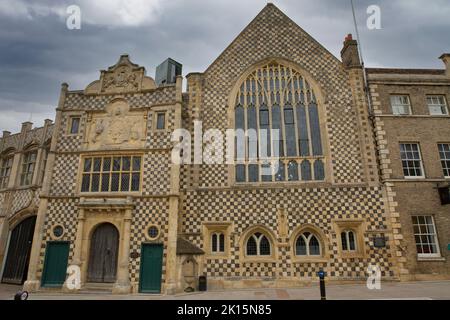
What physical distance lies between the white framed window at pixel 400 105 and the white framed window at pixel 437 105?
4.12 feet

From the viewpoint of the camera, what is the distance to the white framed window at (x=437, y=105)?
1636cm

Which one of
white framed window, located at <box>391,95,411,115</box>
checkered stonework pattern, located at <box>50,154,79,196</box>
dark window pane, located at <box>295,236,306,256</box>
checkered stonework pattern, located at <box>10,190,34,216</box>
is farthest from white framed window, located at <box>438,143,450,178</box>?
checkered stonework pattern, located at <box>10,190,34,216</box>

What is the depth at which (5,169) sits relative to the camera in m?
20.3

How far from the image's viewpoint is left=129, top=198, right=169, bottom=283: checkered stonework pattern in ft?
44.2

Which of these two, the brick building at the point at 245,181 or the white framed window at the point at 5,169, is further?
the white framed window at the point at 5,169

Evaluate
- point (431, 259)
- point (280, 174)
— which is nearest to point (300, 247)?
point (280, 174)

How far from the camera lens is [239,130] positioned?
16500mm

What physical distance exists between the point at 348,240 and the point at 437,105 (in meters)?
9.98

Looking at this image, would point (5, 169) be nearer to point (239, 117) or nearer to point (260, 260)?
point (239, 117)

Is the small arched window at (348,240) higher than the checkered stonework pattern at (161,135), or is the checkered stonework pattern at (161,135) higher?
the checkered stonework pattern at (161,135)

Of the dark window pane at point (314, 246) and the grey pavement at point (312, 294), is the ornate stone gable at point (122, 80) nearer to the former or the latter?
the grey pavement at point (312, 294)

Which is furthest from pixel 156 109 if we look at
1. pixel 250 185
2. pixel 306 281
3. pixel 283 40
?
pixel 306 281

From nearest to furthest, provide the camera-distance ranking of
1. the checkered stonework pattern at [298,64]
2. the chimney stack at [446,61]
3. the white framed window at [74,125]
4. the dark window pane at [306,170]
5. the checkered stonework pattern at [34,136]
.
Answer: the dark window pane at [306,170] < the checkered stonework pattern at [298,64] < the white framed window at [74,125] < the chimney stack at [446,61] < the checkered stonework pattern at [34,136]

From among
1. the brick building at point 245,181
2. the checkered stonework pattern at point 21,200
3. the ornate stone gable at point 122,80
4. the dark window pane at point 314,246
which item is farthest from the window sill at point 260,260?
the checkered stonework pattern at point 21,200
